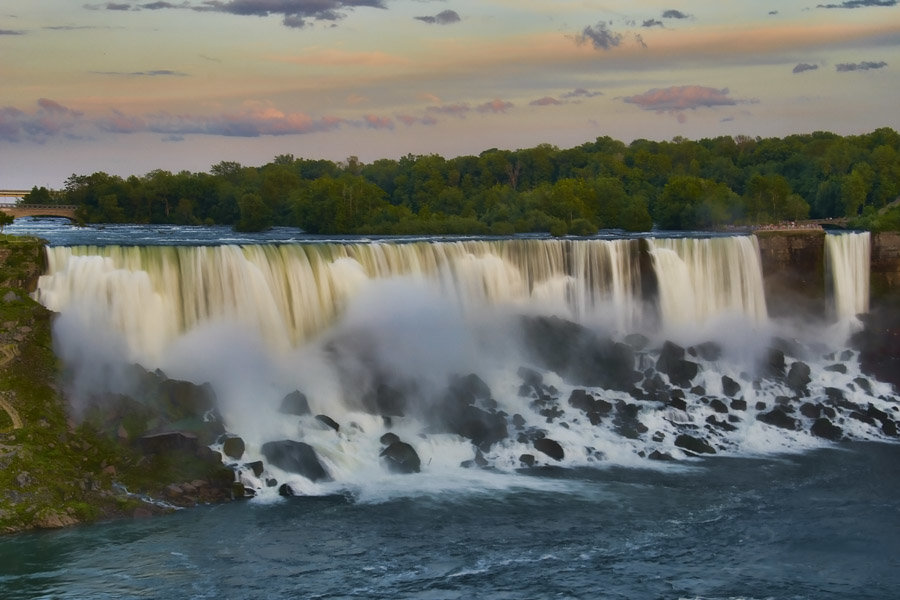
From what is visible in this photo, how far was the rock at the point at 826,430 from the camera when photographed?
41000 millimetres

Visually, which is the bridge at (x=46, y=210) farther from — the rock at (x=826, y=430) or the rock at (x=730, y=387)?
the rock at (x=826, y=430)

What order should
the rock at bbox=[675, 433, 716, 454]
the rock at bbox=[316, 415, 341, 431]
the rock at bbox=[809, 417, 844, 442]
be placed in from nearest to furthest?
1. the rock at bbox=[316, 415, 341, 431]
2. the rock at bbox=[675, 433, 716, 454]
3. the rock at bbox=[809, 417, 844, 442]

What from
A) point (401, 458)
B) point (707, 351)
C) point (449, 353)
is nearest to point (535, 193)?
point (707, 351)

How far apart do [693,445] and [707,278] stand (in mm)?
14687

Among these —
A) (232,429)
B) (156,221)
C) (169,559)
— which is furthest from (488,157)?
(169,559)

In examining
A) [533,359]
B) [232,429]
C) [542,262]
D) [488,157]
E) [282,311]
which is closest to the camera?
[232,429]

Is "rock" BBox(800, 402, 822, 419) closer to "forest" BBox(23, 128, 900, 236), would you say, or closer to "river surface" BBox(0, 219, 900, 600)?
"river surface" BBox(0, 219, 900, 600)

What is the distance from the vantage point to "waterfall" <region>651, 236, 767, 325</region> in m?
50.8

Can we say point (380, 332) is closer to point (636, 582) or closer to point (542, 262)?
point (542, 262)

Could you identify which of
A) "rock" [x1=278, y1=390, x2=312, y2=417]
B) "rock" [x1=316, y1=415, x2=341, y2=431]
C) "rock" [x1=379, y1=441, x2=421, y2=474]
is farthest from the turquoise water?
"rock" [x1=278, y1=390, x2=312, y2=417]

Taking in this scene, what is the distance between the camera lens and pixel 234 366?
128 feet

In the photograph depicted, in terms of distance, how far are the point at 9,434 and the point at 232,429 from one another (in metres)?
6.24

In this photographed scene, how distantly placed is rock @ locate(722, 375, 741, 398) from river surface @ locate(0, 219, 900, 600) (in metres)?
8.14

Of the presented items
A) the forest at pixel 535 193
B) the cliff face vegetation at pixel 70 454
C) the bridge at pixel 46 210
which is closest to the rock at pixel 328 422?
the cliff face vegetation at pixel 70 454
